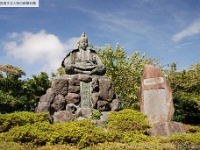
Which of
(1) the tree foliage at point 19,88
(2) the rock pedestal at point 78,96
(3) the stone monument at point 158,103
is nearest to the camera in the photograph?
(3) the stone monument at point 158,103

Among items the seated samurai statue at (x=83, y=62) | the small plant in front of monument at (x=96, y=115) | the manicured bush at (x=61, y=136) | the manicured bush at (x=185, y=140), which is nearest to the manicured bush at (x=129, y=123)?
the manicured bush at (x=61, y=136)

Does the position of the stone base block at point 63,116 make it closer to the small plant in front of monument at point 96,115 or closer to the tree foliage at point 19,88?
the small plant in front of monument at point 96,115

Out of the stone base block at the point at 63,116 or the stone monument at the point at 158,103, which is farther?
the stone base block at the point at 63,116

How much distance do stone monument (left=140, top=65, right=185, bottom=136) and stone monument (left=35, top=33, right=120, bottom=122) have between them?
2.64 meters

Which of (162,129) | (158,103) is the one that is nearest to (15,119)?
(162,129)

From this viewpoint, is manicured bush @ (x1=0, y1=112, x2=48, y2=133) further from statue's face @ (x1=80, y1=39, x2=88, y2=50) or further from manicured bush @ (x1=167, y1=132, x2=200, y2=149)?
statue's face @ (x1=80, y1=39, x2=88, y2=50)

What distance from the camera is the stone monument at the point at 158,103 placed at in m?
9.34

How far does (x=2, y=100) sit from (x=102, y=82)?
639 cm

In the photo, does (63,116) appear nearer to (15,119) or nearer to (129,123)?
(15,119)

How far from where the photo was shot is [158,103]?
Result: 33.4 ft

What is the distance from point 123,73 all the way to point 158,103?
634 inches

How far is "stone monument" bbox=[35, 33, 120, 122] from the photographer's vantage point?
12.3 metres

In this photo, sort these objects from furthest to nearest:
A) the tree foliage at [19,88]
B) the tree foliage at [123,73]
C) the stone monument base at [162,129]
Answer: the tree foliage at [123,73], the tree foliage at [19,88], the stone monument base at [162,129]

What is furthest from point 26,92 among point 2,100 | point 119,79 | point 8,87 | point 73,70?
point 119,79
